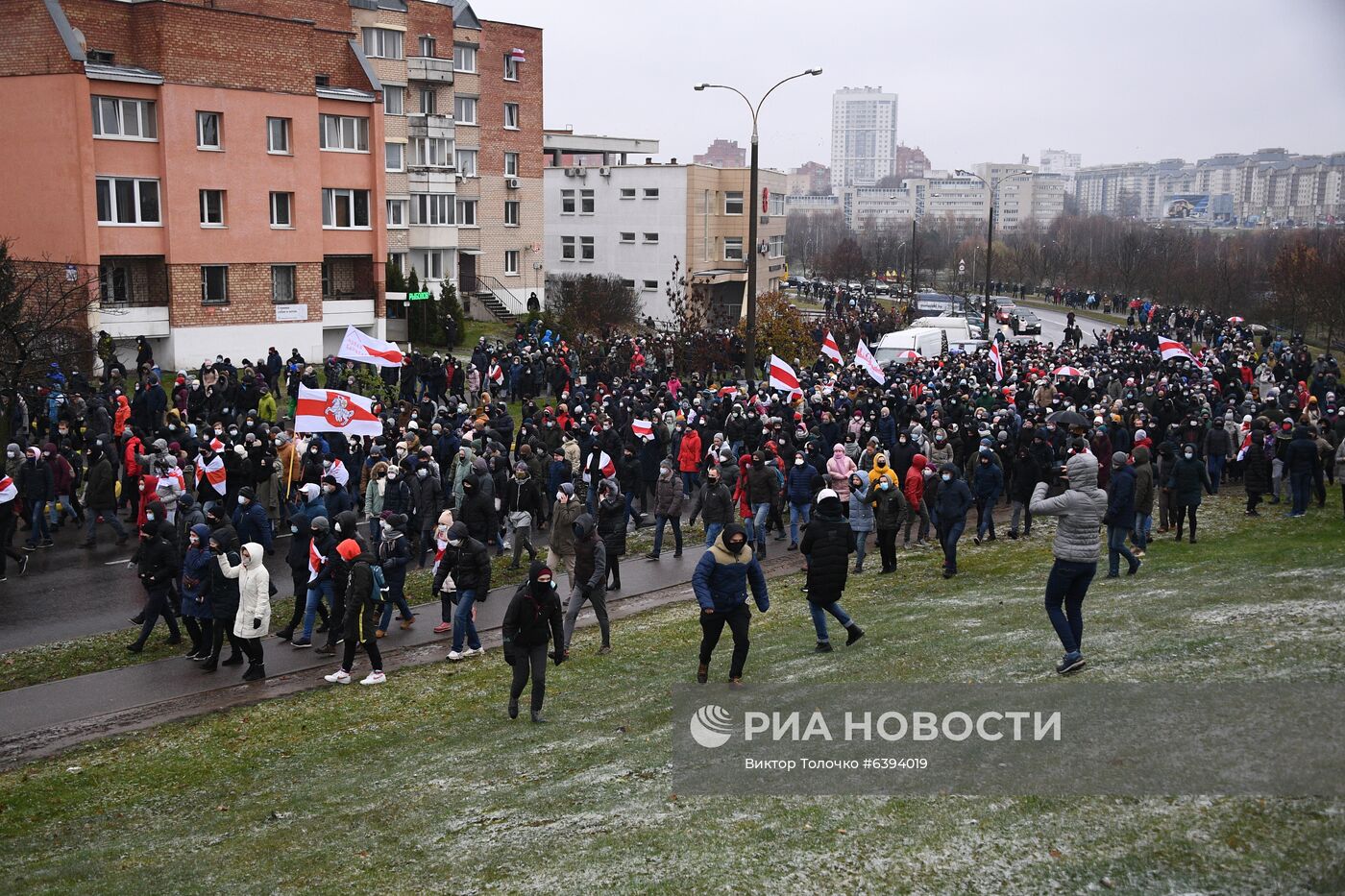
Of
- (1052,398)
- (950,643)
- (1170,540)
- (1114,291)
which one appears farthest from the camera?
(1114,291)

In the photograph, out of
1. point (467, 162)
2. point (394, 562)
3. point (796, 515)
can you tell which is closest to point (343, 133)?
point (467, 162)

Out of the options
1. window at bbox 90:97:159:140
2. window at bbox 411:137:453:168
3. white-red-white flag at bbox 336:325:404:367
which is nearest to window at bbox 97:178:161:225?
window at bbox 90:97:159:140

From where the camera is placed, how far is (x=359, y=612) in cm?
1294

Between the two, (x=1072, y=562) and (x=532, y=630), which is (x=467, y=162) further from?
(x=1072, y=562)

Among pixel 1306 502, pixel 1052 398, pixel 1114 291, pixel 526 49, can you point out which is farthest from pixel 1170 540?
pixel 1114 291

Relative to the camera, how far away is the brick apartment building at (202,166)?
36.7 m

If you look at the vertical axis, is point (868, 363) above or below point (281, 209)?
below

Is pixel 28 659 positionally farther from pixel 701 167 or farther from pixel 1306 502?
pixel 701 167

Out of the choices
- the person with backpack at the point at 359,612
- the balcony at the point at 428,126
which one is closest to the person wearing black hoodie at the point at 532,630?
the person with backpack at the point at 359,612

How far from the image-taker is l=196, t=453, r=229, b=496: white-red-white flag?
19203 millimetres

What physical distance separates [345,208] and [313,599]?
3322cm

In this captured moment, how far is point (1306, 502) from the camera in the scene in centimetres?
2070

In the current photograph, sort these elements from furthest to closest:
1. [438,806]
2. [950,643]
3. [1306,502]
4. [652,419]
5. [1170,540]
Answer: [652,419] → [1306,502] → [1170,540] → [950,643] → [438,806]

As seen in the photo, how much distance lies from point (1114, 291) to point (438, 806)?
94918mm
